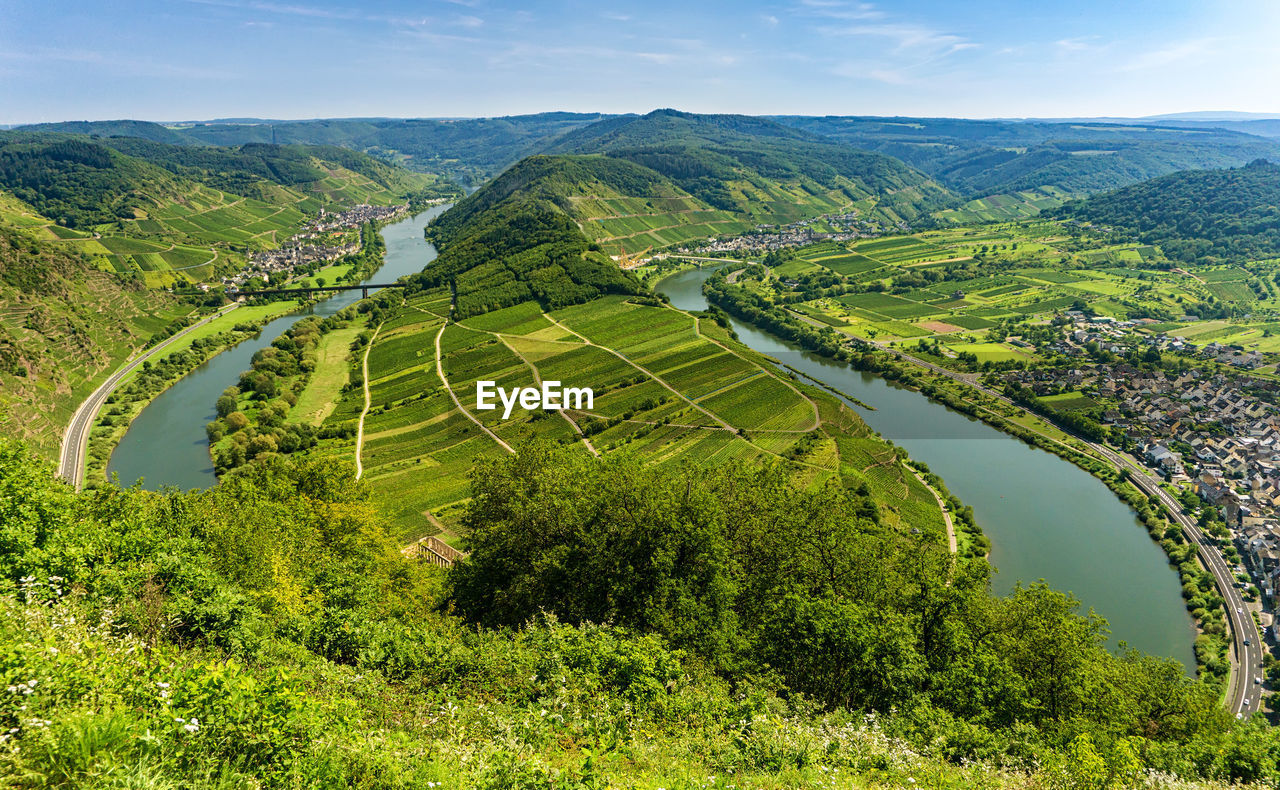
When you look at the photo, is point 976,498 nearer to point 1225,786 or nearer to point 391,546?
point 1225,786

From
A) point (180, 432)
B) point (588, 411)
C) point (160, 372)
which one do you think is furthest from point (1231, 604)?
point (160, 372)

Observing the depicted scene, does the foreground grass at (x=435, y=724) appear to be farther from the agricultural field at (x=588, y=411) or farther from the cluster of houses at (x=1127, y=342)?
the cluster of houses at (x=1127, y=342)

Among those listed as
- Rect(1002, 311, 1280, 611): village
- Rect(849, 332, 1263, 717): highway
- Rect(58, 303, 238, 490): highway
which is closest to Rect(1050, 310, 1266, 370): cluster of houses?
Rect(1002, 311, 1280, 611): village

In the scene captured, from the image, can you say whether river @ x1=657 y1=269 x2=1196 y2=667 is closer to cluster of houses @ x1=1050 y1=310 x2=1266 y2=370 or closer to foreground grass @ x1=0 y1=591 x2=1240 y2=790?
cluster of houses @ x1=1050 y1=310 x2=1266 y2=370

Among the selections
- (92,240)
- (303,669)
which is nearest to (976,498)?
(303,669)

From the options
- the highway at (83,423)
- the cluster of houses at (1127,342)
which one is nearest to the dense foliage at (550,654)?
the highway at (83,423)

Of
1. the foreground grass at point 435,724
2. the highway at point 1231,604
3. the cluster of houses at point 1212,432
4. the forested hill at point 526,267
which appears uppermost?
the forested hill at point 526,267
